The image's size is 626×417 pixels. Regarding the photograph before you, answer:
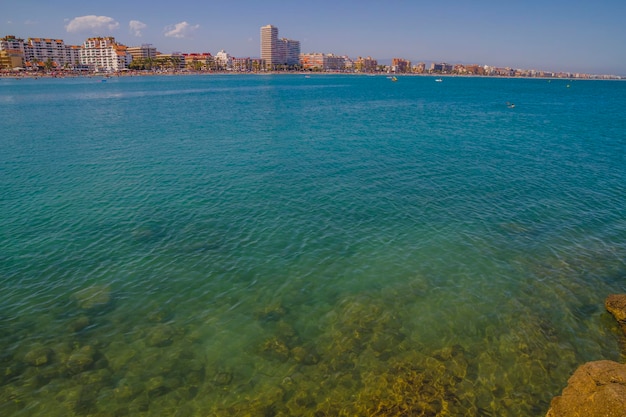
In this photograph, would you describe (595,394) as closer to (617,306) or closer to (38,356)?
(617,306)

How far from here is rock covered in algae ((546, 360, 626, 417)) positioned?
34.8 feet

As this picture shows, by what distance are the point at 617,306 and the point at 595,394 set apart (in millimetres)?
8799

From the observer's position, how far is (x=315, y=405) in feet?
44.1

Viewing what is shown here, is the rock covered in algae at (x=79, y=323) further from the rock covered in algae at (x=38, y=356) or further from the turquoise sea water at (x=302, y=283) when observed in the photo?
the rock covered in algae at (x=38, y=356)

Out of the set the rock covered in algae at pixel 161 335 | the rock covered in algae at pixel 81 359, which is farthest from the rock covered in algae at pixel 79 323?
the rock covered in algae at pixel 161 335

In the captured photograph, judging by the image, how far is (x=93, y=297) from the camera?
1944 centimetres

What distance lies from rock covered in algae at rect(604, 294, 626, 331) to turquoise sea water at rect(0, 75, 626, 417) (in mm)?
417

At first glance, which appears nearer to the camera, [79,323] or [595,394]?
[595,394]

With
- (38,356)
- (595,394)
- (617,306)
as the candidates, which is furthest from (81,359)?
(617,306)

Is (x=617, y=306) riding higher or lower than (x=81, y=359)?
higher

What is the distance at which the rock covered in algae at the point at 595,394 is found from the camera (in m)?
10.6

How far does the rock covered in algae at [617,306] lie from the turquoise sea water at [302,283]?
16.4 inches

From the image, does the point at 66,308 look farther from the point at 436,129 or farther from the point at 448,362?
the point at 436,129

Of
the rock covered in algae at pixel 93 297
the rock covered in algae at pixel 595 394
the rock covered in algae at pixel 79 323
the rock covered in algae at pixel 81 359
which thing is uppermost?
the rock covered in algae at pixel 595 394
